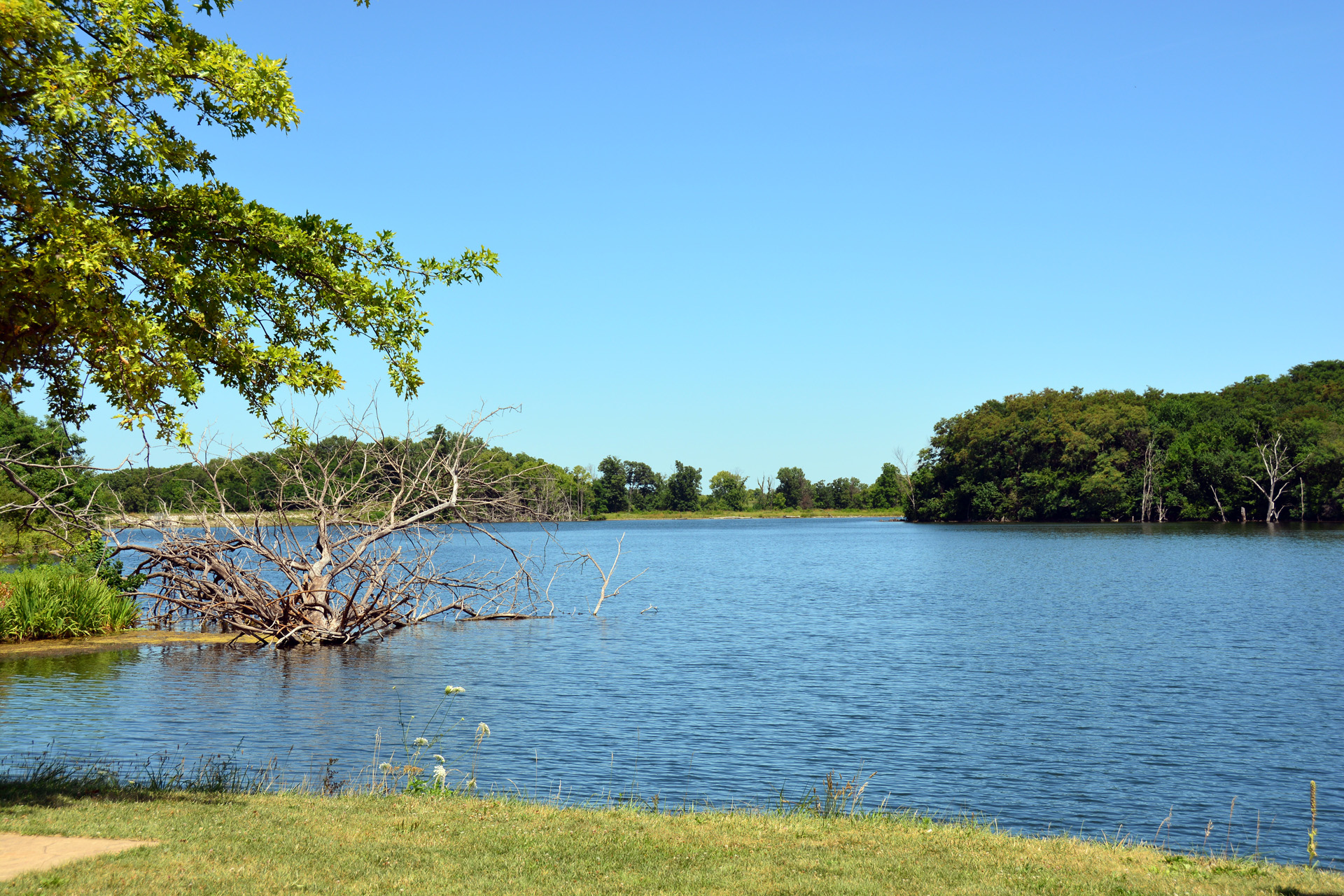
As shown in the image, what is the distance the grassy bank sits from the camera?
7.95m

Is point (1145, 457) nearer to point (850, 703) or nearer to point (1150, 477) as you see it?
point (1150, 477)

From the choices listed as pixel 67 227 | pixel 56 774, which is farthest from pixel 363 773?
pixel 67 227

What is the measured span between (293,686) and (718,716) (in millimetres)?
10078

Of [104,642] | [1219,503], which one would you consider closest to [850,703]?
[104,642]

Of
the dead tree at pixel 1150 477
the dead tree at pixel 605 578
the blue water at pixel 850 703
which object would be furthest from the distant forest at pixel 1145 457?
the blue water at pixel 850 703

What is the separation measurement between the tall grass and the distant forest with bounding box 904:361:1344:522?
359ft

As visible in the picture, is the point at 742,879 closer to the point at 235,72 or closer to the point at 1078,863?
the point at 1078,863

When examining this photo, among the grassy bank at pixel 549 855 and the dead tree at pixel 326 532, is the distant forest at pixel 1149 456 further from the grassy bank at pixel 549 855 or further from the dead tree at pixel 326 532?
the grassy bank at pixel 549 855

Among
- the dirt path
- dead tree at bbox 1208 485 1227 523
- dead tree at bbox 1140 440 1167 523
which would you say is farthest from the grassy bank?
dead tree at bbox 1140 440 1167 523

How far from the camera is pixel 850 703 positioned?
2175 cm

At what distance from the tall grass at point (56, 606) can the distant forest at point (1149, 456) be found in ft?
359

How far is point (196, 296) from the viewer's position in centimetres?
1009

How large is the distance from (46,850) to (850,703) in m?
16.5

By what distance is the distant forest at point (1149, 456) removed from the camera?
10819 centimetres
